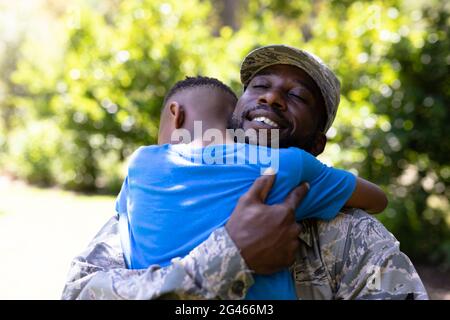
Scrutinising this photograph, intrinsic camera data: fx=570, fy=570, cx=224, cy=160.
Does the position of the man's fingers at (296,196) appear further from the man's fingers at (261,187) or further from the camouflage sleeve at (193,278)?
the camouflage sleeve at (193,278)

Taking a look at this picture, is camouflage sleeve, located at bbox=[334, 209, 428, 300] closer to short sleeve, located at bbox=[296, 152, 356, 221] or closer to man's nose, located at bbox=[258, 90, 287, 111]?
short sleeve, located at bbox=[296, 152, 356, 221]

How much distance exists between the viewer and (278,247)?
182 centimetres

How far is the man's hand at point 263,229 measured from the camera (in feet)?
5.83

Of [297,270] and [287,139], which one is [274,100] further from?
[297,270]

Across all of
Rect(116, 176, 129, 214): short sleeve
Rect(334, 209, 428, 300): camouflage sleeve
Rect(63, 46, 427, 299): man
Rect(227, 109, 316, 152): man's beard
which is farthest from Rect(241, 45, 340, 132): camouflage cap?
Rect(116, 176, 129, 214): short sleeve

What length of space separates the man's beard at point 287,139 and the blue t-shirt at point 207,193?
249 mm

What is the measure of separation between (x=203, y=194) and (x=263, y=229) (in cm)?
25

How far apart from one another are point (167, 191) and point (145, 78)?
8.69 meters

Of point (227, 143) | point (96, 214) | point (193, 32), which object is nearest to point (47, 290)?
point (96, 214)

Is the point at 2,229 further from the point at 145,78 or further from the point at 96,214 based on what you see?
the point at 145,78

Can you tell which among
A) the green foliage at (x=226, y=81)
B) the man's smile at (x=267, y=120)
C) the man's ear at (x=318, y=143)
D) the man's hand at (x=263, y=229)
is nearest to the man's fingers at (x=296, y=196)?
the man's hand at (x=263, y=229)

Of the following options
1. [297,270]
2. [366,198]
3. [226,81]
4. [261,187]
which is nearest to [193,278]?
[261,187]

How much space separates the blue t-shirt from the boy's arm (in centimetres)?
4
